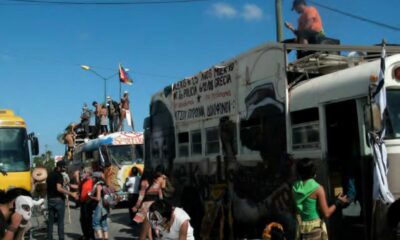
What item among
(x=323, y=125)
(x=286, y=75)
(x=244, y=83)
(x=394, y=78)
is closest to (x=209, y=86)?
(x=244, y=83)

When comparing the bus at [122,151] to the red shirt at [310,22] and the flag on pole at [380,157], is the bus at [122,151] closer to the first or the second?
the red shirt at [310,22]

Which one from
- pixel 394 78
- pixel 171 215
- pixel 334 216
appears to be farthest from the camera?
pixel 334 216

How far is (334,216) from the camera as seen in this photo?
21.3 ft

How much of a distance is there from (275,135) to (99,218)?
4219mm

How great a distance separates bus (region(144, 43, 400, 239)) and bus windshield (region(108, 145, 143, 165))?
29.4ft

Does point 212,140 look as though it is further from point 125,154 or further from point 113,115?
point 113,115

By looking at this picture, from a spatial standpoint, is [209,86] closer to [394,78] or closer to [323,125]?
[323,125]

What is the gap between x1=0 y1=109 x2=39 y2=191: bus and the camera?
44.1ft

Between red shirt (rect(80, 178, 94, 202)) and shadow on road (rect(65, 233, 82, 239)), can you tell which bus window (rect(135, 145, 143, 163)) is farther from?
red shirt (rect(80, 178, 94, 202))

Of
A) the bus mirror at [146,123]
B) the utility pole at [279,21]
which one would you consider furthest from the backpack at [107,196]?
the utility pole at [279,21]

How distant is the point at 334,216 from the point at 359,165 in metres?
0.68

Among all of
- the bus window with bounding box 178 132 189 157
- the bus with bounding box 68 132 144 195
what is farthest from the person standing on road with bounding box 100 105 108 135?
the bus window with bounding box 178 132 189 157

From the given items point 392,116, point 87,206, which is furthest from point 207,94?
point 392,116

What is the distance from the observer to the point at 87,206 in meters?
10.8
